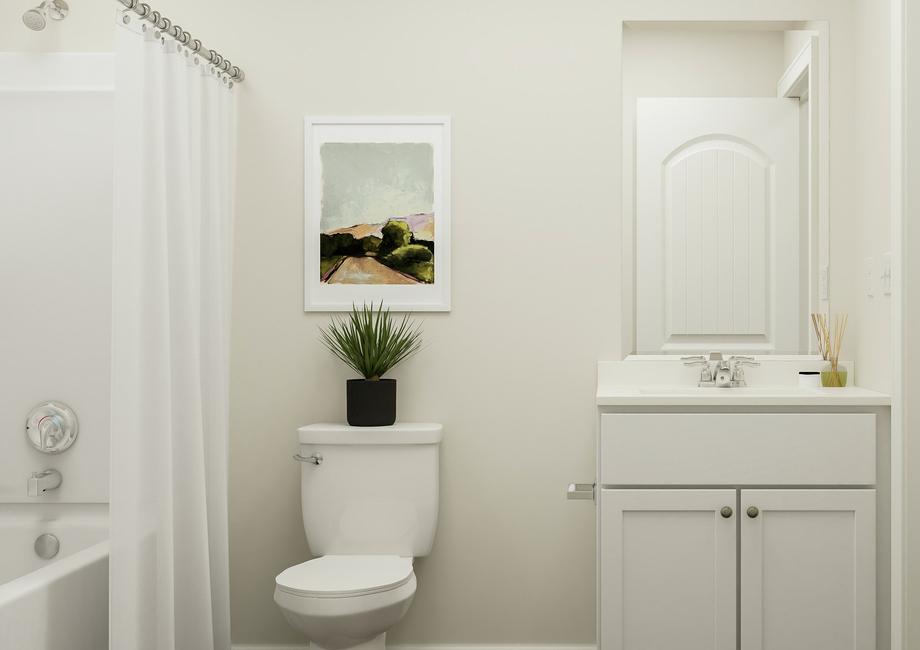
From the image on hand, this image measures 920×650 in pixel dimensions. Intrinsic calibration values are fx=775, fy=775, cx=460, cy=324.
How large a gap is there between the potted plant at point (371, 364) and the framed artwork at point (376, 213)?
0.38ft

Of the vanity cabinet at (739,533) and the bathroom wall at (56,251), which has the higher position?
the bathroom wall at (56,251)

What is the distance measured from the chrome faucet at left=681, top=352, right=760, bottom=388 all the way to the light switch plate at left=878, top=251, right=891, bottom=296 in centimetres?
44

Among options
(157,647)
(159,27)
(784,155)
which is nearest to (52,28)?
(159,27)

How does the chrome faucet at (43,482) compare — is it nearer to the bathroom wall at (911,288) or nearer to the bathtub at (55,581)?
the bathtub at (55,581)

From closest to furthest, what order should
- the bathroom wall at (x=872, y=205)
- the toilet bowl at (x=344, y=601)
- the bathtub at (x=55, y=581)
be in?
the bathtub at (x=55, y=581) < the toilet bowl at (x=344, y=601) < the bathroom wall at (x=872, y=205)

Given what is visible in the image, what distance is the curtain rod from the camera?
1819 mm

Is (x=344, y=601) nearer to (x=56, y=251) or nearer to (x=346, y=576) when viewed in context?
(x=346, y=576)

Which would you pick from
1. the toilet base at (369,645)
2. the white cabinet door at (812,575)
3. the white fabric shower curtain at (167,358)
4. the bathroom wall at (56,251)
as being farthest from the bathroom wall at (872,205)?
the bathroom wall at (56,251)

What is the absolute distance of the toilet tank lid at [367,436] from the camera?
2395mm

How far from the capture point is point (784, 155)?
256cm

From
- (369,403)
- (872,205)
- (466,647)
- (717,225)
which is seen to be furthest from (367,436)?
(872,205)

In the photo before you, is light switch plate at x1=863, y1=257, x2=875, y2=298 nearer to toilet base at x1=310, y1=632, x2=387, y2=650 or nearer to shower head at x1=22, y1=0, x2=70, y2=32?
toilet base at x1=310, y1=632, x2=387, y2=650

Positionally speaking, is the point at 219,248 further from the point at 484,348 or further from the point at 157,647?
the point at 157,647

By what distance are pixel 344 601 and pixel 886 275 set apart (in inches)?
69.6
